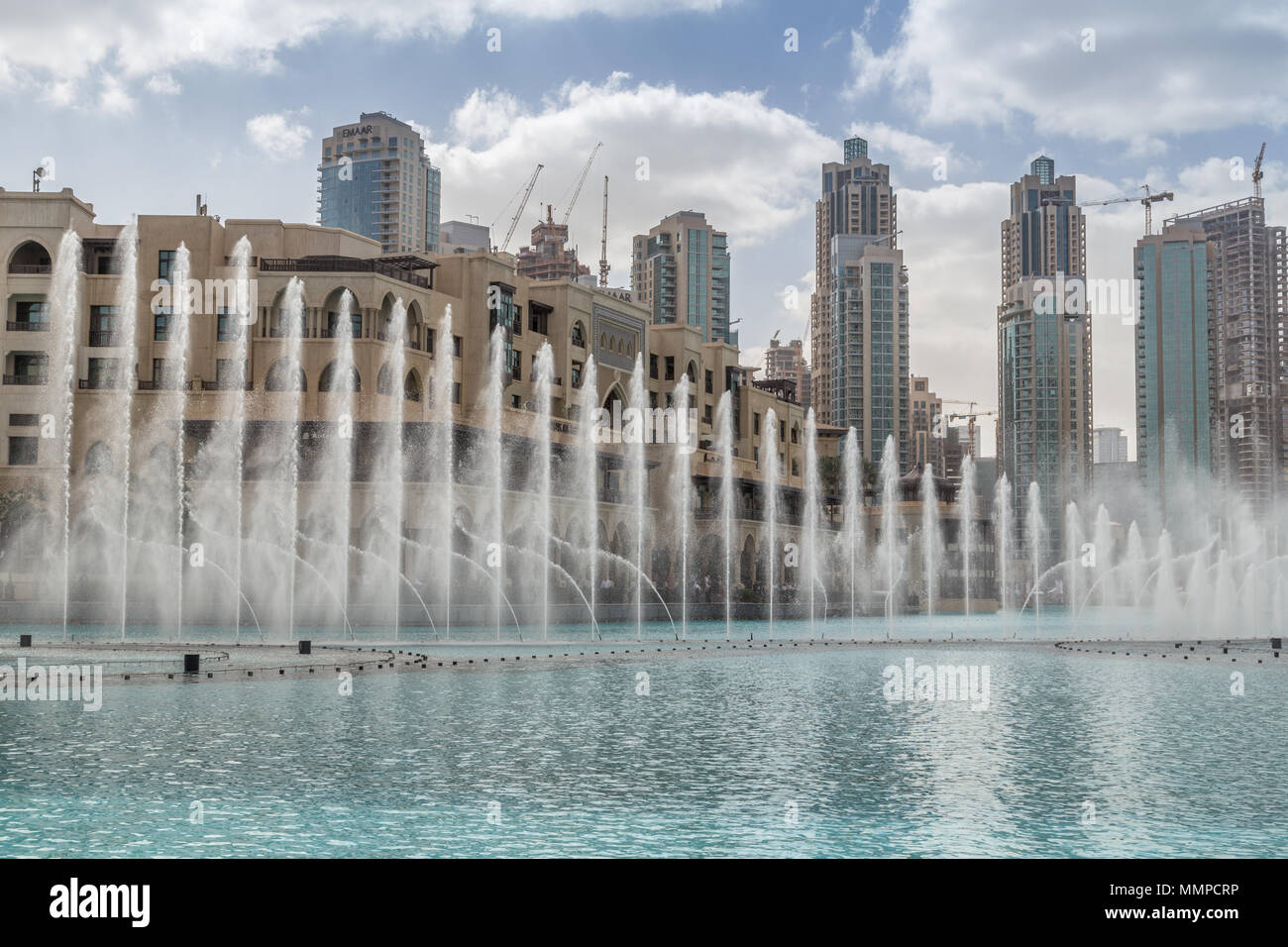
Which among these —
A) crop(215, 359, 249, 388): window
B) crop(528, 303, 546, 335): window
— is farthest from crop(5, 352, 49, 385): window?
crop(528, 303, 546, 335): window

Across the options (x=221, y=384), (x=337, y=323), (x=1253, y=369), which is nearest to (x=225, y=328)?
(x=221, y=384)

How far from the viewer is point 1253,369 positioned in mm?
184125

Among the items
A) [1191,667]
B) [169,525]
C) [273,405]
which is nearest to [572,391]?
[273,405]

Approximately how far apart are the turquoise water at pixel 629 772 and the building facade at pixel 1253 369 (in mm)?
153168

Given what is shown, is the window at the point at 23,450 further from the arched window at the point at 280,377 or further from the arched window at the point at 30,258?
the arched window at the point at 280,377

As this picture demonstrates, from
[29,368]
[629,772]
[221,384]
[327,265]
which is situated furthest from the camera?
[327,265]

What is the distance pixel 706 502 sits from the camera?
91375 millimetres

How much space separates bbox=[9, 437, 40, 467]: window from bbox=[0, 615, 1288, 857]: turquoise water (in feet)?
151

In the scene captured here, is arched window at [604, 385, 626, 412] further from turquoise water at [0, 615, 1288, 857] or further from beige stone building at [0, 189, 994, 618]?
turquoise water at [0, 615, 1288, 857]

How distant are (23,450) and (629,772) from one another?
58014 mm

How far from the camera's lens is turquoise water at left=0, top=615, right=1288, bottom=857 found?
13102 mm

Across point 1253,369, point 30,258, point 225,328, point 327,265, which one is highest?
point 1253,369

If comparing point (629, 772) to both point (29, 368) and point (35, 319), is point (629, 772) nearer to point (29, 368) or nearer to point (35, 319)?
point (29, 368)
